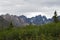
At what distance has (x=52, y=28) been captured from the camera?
1627 centimetres

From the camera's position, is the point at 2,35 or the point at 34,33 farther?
the point at 2,35

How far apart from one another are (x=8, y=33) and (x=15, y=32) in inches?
24.3

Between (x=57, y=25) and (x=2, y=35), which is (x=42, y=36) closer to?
(x=57, y=25)

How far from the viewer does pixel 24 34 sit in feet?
53.7

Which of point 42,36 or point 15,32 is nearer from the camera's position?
point 42,36

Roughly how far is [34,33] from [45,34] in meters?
0.75

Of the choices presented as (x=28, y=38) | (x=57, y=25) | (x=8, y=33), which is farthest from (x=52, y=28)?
(x=8, y=33)

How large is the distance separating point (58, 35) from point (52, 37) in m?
0.42

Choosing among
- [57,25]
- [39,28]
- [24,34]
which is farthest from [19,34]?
[57,25]

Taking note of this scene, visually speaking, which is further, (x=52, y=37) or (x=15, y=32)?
(x=15, y=32)

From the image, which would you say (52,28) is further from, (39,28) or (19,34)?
(19,34)

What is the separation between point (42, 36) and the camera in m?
15.7

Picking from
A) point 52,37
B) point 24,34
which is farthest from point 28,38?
point 52,37

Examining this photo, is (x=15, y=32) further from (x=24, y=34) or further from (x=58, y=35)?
(x=58, y=35)
